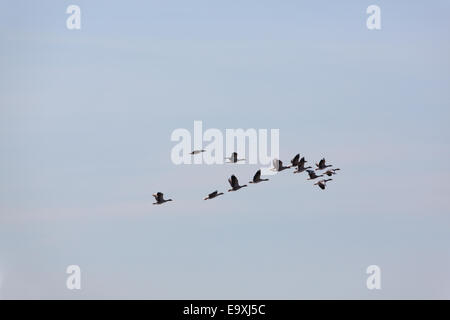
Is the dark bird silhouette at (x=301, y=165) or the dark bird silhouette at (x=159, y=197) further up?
the dark bird silhouette at (x=301, y=165)

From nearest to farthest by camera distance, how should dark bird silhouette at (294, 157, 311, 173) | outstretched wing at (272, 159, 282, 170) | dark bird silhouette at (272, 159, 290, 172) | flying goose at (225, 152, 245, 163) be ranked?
flying goose at (225, 152, 245, 163)
dark bird silhouette at (272, 159, 290, 172)
outstretched wing at (272, 159, 282, 170)
dark bird silhouette at (294, 157, 311, 173)

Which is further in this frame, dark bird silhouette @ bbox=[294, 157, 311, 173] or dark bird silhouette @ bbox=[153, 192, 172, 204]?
dark bird silhouette @ bbox=[294, 157, 311, 173]

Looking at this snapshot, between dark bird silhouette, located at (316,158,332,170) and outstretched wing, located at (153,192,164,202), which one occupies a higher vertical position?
dark bird silhouette, located at (316,158,332,170)

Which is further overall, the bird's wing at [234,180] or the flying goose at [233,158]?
the bird's wing at [234,180]

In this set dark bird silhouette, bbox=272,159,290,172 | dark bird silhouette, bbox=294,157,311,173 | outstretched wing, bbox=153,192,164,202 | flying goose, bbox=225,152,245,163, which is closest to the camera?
flying goose, bbox=225,152,245,163

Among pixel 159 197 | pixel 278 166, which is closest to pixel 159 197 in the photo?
pixel 159 197

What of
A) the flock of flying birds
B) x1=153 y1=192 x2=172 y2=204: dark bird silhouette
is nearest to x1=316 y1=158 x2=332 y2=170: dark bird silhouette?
the flock of flying birds

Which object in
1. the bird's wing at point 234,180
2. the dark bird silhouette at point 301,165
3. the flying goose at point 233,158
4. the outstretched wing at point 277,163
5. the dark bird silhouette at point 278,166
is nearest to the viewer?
the flying goose at point 233,158

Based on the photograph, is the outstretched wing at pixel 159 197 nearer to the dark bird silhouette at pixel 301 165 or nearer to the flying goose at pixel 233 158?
the flying goose at pixel 233 158

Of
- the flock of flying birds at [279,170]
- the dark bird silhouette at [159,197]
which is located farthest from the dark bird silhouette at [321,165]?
the dark bird silhouette at [159,197]

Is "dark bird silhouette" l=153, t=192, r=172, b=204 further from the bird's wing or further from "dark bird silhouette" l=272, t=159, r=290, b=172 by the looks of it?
"dark bird silhouette" l=272, t=159, r=290, b=172

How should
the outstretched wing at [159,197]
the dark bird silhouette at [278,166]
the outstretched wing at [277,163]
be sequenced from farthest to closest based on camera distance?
the outstretched wing at [277,163], the dark bird silhouette at [278,166], the outstretched wing at [159,197]

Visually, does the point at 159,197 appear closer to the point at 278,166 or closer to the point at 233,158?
the point at 233,158
